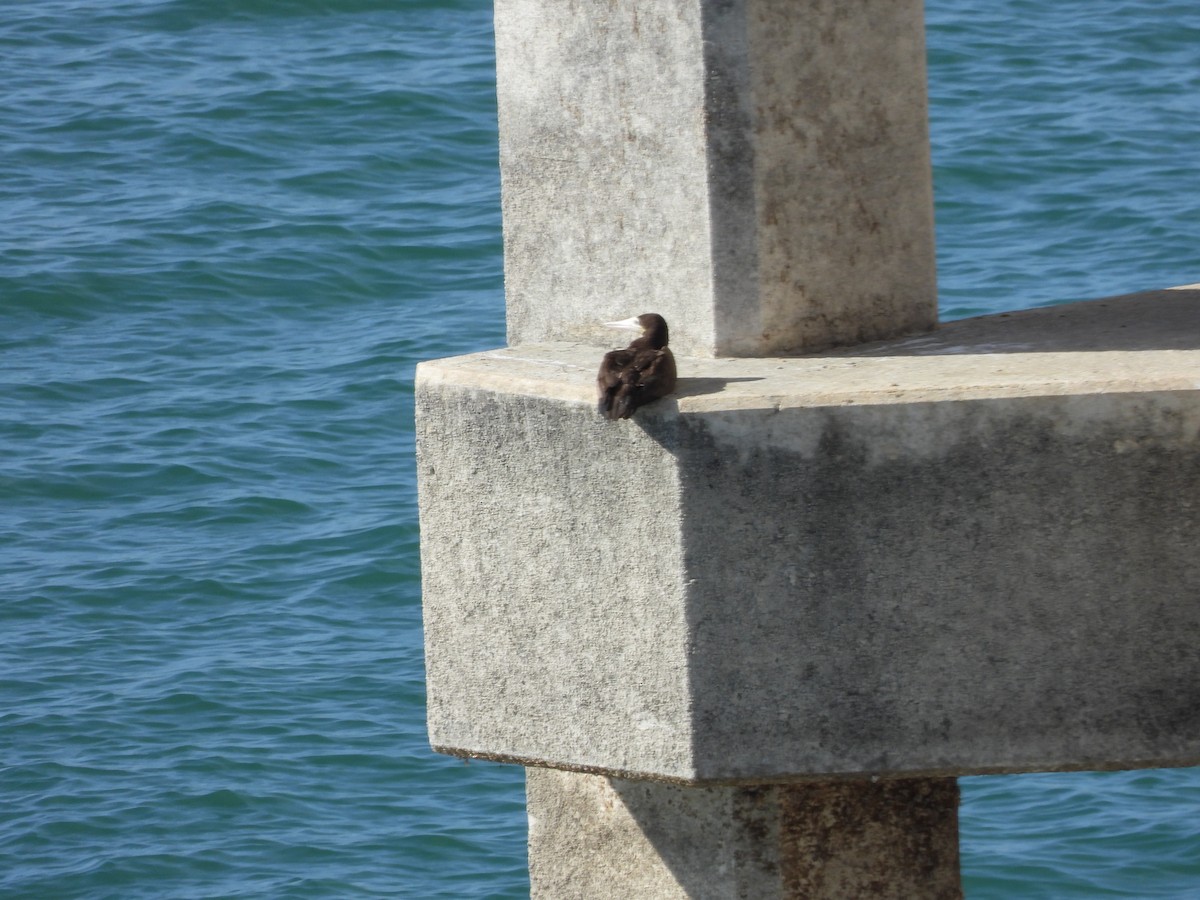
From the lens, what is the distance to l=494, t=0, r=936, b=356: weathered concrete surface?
525 cm

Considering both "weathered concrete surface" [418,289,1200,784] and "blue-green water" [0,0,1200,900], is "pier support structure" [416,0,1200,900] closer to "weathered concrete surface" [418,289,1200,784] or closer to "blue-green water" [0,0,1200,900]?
"weathered concrete surface" [418,289,1200,784]

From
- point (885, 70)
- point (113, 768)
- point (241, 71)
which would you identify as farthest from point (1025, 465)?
point (241, 71)

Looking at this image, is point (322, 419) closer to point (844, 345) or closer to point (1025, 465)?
point (844, 345)

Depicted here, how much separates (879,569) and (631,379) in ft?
2.38

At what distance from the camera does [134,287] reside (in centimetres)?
1759

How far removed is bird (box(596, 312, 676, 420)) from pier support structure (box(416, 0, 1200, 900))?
5cm

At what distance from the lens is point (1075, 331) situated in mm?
5641

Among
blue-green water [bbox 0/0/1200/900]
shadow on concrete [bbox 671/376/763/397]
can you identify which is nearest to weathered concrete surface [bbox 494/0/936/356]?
shadow on concrete [bbox 671/376/763/397]

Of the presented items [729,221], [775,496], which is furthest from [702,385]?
[729,221]

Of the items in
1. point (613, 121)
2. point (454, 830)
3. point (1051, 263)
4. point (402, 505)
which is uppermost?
point (613, 121)

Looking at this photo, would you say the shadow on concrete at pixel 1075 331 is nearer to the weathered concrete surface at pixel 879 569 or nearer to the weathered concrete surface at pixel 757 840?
the weathered concrete surface at pixel 879 569

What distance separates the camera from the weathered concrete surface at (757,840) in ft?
17.6

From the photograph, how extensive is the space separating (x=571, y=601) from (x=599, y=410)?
493 mm

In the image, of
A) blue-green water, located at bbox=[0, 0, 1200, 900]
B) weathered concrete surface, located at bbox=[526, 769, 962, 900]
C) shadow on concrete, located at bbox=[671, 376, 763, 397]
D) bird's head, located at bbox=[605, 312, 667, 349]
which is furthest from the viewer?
blue-green water, located at bbox=[0, 0, 1200, 900]
